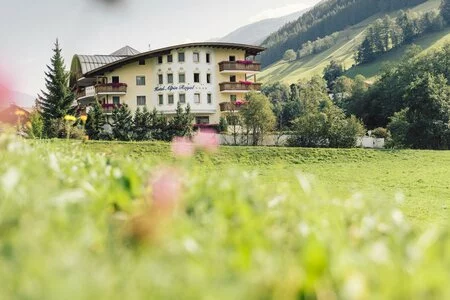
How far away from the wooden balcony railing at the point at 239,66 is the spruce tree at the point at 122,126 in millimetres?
12273

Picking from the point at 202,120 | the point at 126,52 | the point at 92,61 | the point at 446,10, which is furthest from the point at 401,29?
the point at 202,120

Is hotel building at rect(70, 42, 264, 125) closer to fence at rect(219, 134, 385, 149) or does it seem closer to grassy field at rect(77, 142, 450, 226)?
fence at rect(219, 134, 385, 149)

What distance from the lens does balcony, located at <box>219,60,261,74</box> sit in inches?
2083

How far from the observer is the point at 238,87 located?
53.0 meters

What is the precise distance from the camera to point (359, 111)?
235ft

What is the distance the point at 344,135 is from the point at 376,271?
134 ft

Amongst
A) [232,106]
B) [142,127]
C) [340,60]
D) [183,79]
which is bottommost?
[142,127]

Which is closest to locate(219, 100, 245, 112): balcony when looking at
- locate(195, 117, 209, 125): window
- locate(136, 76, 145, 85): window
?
locate(195, 117, 209, 125): window

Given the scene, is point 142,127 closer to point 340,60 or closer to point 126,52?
point 126,52

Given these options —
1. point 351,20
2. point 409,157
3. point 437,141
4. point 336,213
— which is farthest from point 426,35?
point 336,213

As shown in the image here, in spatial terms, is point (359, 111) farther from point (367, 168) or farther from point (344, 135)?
point (367, 168)

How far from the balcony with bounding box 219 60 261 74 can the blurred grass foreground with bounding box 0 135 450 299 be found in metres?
51.0

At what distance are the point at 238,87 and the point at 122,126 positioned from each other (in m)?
13.3

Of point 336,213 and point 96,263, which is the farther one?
point 336,213
